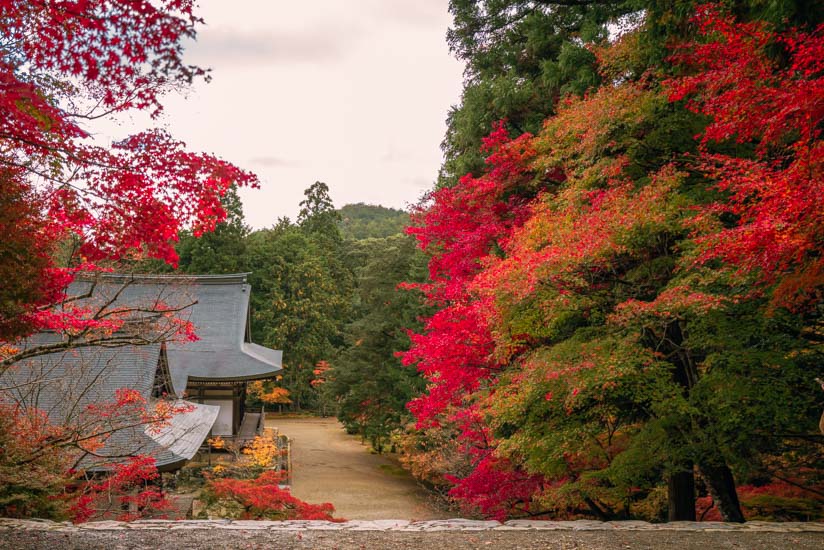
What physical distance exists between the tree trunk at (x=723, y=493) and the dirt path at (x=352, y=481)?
6.27 metres

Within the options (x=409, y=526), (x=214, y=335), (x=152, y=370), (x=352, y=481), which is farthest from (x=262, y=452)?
(x=409, y=526)

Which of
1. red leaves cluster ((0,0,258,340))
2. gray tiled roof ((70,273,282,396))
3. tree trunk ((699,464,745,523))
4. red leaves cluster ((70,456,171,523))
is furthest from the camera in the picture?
gray tiled roof ((70,273,282,396))

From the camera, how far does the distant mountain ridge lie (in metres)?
68.9

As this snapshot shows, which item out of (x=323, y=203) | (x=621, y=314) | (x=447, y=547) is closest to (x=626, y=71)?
(x=621, y=314)

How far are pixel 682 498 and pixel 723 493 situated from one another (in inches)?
19.6

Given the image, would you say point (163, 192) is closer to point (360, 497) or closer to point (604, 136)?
point (604, 136)

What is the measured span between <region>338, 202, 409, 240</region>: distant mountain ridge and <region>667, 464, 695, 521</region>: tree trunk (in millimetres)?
59368

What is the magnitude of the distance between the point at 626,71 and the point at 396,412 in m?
14.4

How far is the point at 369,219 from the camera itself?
86875 mm

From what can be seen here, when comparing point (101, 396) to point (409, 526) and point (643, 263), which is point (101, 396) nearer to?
point (409, 526)

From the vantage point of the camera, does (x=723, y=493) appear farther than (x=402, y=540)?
Yes

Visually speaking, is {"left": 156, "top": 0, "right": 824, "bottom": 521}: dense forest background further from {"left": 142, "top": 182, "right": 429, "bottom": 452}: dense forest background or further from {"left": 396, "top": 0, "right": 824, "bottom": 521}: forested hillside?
{"left": 142, "top": 182, "right": 429, "bottom": 452}: dense forest background

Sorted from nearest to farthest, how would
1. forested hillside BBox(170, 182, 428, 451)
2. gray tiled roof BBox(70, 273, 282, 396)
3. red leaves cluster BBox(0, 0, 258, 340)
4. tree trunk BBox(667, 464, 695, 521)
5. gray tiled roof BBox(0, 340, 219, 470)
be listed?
red leaves cluster BBox(0, 0, 258, 340) → tree trunk BBox(667, 464, 695, 521) → gray tiled roof BBox(0, 340, 219, 470) → gray tiled roof BBox(70, 273, 282, 396) → forested hillside BBox(170, 182, 428, 451)

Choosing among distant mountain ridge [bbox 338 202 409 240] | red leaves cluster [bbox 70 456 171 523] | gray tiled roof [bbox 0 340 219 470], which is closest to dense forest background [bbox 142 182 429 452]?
gray tiled roof [bbox 0 340 219 470]
